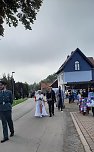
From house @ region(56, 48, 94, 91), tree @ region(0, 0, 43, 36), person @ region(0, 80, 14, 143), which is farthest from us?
house @ region(56, 48, 94, 91)

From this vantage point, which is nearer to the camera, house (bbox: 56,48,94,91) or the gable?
house (bbox: 56,48,94,91)

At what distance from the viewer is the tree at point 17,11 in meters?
18.0

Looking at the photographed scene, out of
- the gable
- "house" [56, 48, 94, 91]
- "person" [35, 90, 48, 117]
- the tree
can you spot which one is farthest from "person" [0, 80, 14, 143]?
the gable

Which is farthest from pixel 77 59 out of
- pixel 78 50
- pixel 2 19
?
pixel 2 19

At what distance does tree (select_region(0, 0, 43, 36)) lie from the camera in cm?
1800

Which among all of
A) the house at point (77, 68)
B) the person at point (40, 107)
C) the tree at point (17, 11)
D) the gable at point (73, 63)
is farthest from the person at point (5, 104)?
the gable at point (73, 63)

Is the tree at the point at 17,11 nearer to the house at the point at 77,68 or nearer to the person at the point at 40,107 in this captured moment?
the person at the point at 40,107

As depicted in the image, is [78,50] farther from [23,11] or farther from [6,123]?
[6,123]

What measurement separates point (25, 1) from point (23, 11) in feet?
3.82

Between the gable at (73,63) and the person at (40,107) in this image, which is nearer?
the person at (40,107)

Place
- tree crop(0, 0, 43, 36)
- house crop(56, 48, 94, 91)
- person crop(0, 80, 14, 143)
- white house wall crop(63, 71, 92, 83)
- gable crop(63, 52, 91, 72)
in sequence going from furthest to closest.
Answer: white house wall crop(63, 71, 92, 83) < gable crop(63, 52, 91, 72) < house crop(56, 48, 94, 91) < tree crop(0, 0, 43, 36) < person crop(0, 80, 14, 143)

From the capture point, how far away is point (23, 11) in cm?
1922

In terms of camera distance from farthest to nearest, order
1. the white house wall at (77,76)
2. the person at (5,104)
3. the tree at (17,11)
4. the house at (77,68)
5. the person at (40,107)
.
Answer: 1. the white house wall at (77,76)
2. the house at (77,68)
3. the person at (40,107)
4. the tree at (17,11)
5. the person at (5,104)

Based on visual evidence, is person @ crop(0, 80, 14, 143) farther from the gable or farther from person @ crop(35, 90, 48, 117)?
the gable
